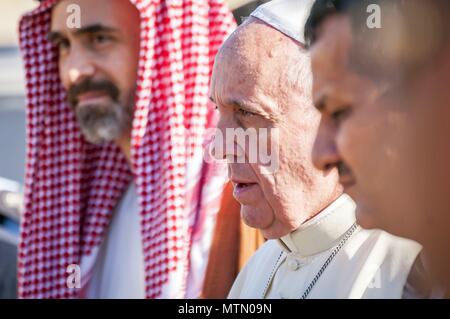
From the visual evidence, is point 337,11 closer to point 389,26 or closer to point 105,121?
point 389,26

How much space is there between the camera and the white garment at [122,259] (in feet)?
14.0

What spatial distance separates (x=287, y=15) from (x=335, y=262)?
26.9 inches

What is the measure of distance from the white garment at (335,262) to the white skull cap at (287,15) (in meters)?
0.47

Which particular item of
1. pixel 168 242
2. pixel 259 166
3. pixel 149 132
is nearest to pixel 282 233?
pixel 259 166

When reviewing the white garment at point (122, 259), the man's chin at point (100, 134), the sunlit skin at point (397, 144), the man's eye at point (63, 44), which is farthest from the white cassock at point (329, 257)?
the man's eye at point (63, 44)

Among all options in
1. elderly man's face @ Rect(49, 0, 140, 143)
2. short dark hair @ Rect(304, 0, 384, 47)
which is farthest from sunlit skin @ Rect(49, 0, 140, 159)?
short dark hair @ Rect(304, 0, 384, 47)

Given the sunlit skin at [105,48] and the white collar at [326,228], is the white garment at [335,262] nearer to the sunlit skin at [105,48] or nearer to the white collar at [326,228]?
the white collar at [326,228]

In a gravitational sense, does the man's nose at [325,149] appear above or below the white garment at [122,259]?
above

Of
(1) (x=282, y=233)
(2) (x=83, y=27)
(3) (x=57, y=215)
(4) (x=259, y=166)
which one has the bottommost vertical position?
(3) (x=57, y=215)

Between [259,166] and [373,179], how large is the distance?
606 millimetres

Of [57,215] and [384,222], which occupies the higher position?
[384,222]

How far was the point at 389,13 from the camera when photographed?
2424 mm
